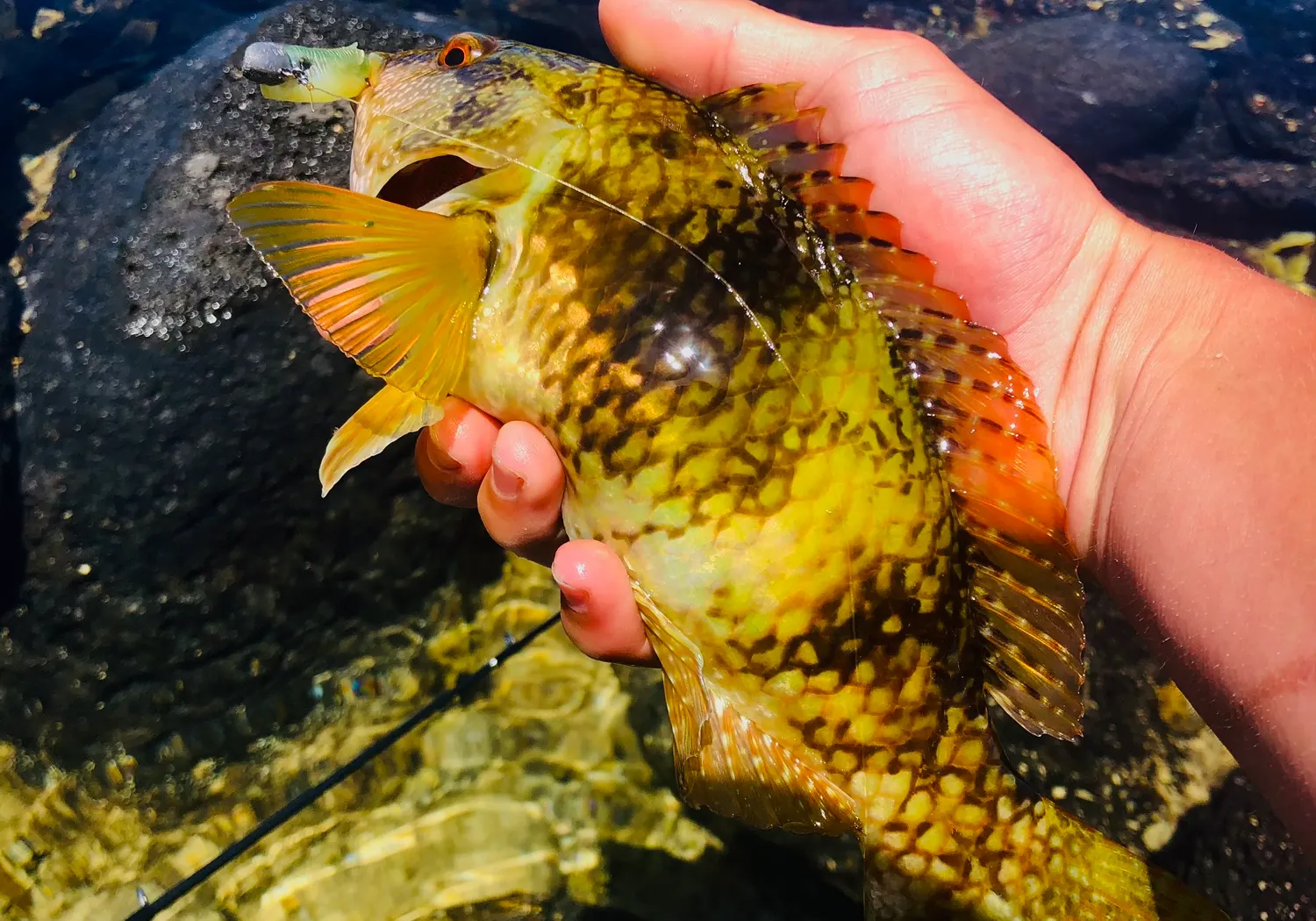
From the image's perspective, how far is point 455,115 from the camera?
2.41m

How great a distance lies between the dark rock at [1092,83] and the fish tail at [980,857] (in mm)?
6879

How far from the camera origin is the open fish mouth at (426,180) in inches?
102

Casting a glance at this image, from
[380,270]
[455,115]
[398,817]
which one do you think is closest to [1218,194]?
[455,115]

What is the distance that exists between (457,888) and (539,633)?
123 cm

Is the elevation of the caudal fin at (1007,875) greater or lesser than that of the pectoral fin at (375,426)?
lesser

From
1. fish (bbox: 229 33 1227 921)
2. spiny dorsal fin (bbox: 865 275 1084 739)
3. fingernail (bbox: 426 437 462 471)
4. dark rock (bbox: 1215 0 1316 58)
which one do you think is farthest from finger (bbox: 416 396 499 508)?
dark rock (bbox: 1215 0 1316 58)

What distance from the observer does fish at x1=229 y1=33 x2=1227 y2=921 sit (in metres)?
2.07

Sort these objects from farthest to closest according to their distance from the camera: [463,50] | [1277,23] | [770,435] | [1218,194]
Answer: [1277,23] < [1218,194] < [463,50] < [770,435]

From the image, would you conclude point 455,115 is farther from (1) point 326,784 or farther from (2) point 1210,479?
(1) point 326,784

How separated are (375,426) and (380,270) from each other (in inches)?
18.9

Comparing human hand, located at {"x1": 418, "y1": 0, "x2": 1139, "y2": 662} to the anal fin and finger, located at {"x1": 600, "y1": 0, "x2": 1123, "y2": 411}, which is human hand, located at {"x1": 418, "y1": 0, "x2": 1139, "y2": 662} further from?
the anal fin

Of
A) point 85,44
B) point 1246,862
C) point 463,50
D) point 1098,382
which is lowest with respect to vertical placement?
point 1246,862

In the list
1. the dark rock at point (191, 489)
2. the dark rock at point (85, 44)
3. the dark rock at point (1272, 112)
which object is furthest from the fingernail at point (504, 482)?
the dark rock at point (1272, 112)

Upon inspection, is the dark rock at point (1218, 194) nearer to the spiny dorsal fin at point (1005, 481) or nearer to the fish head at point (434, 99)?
the spiny dorsal fin at point (1005, 481)
